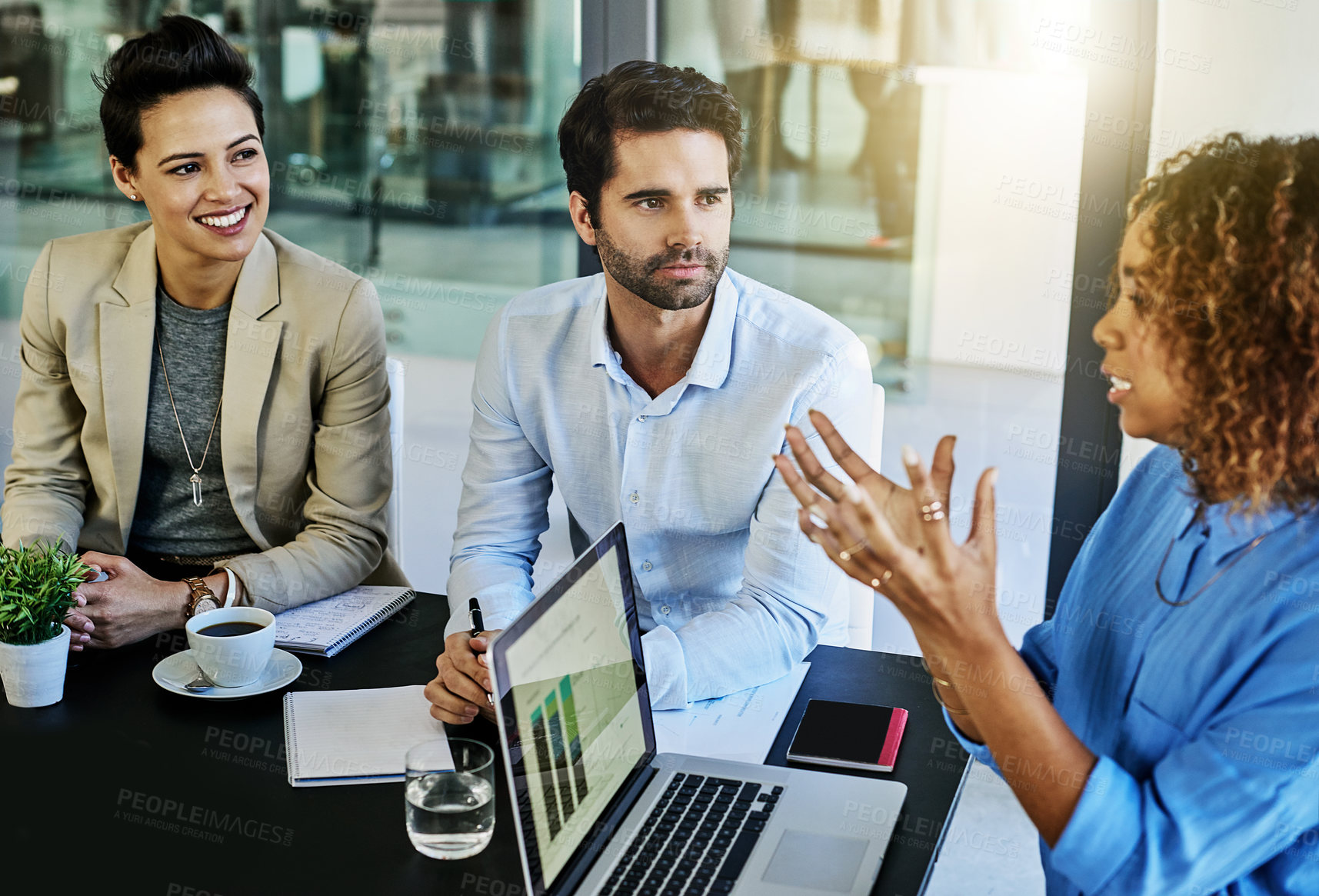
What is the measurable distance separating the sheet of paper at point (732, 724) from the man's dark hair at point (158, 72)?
142cm

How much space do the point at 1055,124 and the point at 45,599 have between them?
2.24 metres

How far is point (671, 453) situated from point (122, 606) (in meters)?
0.82

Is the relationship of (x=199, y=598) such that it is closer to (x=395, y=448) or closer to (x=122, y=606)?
(x=122, y=606)

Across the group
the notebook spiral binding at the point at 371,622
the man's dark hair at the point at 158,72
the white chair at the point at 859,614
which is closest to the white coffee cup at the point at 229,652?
the notebook spiral binding at the point at 371,622

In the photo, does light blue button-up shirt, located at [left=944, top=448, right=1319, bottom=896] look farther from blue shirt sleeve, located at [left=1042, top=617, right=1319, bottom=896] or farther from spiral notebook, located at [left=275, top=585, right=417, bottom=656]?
spiral notebook, located at [left=275, top=585, right=417, bottom=656]

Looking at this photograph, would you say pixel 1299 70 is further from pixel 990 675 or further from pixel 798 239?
pixel 990 675

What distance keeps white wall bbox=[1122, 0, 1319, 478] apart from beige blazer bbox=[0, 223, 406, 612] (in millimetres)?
1713

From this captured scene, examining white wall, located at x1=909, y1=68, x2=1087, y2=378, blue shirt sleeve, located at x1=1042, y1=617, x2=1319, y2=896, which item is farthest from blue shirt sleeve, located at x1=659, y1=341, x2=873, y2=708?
white wall, located at x1=909, y1=68, x2=1087, y2=378

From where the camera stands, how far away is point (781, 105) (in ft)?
9.43

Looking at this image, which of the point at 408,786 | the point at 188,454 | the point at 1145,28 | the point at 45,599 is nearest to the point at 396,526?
the point at 188,454

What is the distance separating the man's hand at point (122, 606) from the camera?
155cm

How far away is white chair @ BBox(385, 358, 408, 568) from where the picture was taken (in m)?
2.13

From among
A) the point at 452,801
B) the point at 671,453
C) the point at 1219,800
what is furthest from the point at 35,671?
the point at 1219,800

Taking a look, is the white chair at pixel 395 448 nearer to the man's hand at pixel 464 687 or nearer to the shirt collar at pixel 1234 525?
the man's hand at pixel 464 687
